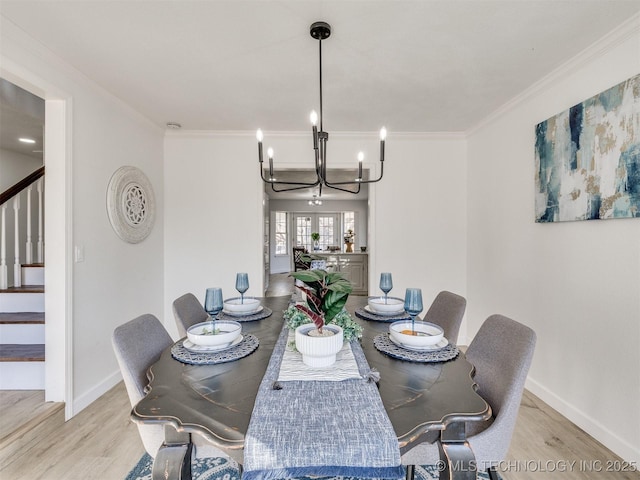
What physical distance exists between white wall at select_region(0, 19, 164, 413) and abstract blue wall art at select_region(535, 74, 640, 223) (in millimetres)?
3447

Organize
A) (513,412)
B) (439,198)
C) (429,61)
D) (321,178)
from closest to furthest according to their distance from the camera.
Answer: (513,412) → (321,178) → (429,61) → (439,198)

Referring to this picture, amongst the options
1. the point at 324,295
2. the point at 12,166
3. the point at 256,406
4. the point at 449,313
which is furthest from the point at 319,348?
the point at 12,166

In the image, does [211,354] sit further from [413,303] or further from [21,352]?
[21,352]

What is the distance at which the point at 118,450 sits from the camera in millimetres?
1866

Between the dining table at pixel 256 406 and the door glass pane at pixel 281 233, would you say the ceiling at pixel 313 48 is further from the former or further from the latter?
the door glass pane at pixel 281 233

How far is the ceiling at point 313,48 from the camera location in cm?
161

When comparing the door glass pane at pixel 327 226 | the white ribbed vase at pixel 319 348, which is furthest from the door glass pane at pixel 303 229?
the white ribbed vase at pixel 319 348

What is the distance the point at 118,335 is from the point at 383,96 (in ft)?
8.16

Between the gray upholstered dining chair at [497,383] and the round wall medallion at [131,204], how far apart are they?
2.77m

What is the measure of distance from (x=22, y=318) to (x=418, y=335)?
3174mm

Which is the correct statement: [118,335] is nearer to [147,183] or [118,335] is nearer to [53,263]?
[53,263]

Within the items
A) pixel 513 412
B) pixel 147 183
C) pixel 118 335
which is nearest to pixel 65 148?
pixel 147 183

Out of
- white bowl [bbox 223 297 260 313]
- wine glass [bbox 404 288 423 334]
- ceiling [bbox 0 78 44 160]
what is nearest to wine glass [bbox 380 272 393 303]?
wine glass [bbox 404 288 423 334]

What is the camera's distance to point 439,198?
3.64 m
